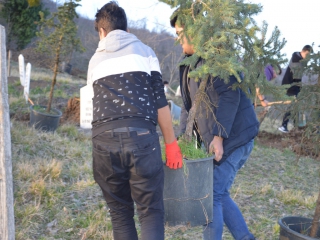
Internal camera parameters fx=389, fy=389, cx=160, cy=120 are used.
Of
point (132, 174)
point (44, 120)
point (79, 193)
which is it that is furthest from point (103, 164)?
point (44, 120)

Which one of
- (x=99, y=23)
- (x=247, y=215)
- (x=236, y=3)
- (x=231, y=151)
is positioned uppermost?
(x=236, y=3)

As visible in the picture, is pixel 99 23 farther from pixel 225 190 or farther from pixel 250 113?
pixel 225 190

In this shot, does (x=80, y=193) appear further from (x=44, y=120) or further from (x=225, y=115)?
(x=44, y=120)

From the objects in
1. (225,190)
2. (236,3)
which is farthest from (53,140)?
(236,3)

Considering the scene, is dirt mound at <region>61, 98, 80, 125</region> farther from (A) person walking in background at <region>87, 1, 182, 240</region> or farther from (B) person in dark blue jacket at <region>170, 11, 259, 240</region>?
(A) person walking in background at <region>87, 1, 182, 240</region>

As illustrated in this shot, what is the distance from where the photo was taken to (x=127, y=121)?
2.34 m

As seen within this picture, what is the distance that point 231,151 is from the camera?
302cm

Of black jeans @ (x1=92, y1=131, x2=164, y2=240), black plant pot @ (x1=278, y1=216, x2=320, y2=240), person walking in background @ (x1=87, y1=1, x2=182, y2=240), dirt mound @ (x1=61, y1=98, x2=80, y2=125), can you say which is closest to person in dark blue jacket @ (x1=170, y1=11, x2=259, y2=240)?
black plant pot @ (x1=278, y1=216, x2=320, y2=240)

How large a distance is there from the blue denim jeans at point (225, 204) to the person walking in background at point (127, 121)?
629 mm

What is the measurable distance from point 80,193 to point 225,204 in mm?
1980

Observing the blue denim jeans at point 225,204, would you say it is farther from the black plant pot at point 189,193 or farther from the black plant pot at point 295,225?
the black plant pot at point 295,225

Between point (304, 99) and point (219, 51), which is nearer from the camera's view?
point (219, 51)

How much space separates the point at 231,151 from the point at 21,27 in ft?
82.1

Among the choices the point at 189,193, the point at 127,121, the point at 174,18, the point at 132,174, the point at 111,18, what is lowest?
the point at 189,193
